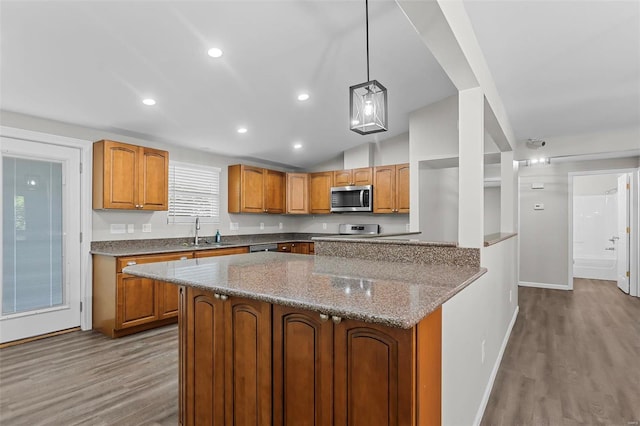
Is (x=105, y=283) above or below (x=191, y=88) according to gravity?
below

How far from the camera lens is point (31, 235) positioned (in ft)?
11.4

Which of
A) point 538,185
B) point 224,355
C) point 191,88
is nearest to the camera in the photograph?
point 224,355

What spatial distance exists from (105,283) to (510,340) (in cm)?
418

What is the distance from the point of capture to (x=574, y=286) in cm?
628

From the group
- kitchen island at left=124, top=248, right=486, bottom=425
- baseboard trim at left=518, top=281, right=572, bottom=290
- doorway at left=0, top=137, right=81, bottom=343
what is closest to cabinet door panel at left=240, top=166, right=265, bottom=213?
doorway at left=0, top=137, right=81, bottom=343

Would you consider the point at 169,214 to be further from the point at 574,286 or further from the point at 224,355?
the point at 574,286

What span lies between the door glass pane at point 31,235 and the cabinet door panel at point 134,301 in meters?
0.77

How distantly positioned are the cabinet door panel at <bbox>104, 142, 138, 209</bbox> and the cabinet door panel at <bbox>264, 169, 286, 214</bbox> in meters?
2.09

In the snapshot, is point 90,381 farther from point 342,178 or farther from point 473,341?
point 342,178

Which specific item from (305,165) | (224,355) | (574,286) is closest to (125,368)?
(224,355)

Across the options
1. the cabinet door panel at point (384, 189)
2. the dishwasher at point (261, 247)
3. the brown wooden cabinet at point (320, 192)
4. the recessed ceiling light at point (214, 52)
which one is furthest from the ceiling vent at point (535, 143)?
the recessed ceiling light at point (214, 52)

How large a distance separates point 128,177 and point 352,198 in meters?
3.10

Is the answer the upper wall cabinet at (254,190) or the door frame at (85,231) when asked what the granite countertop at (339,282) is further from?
Answer: the upper wall cabinet at (254,190)

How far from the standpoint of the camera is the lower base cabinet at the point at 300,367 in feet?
3.90
